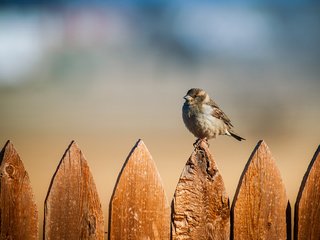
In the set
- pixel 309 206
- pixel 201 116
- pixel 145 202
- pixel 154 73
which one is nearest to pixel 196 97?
pixel 201 116

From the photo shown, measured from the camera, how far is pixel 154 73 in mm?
18812

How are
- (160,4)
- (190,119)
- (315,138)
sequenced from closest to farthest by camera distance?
(190,119) < (315,138) < (160,4)

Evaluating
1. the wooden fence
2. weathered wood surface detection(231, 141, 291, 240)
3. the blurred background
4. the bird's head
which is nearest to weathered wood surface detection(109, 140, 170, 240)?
the wooden fence

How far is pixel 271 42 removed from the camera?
62.7ft

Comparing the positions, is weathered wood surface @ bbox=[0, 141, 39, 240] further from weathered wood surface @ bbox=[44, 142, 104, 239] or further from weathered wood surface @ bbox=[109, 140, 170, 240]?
weathered wood surface @ bbox=[109, 140, 170, 240]

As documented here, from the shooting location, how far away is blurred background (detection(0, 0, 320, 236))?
13.2 metres

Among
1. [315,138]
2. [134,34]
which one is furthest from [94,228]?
[134,34]

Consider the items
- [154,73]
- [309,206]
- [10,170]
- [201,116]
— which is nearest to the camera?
[10,170]

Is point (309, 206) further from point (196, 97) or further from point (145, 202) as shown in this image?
point (196, 97)

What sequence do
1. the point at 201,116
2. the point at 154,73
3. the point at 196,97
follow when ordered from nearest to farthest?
the point at 201,116
the point at 196,97
the point at 154,73

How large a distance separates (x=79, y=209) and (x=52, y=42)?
58.8 ft

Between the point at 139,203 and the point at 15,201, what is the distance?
560 millimetres

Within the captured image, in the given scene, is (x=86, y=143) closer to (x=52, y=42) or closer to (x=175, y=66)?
(x=175, y=66)

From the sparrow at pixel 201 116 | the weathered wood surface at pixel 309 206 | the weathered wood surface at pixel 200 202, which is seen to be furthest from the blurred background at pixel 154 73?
the weathered wood surface at pixel 200 202
